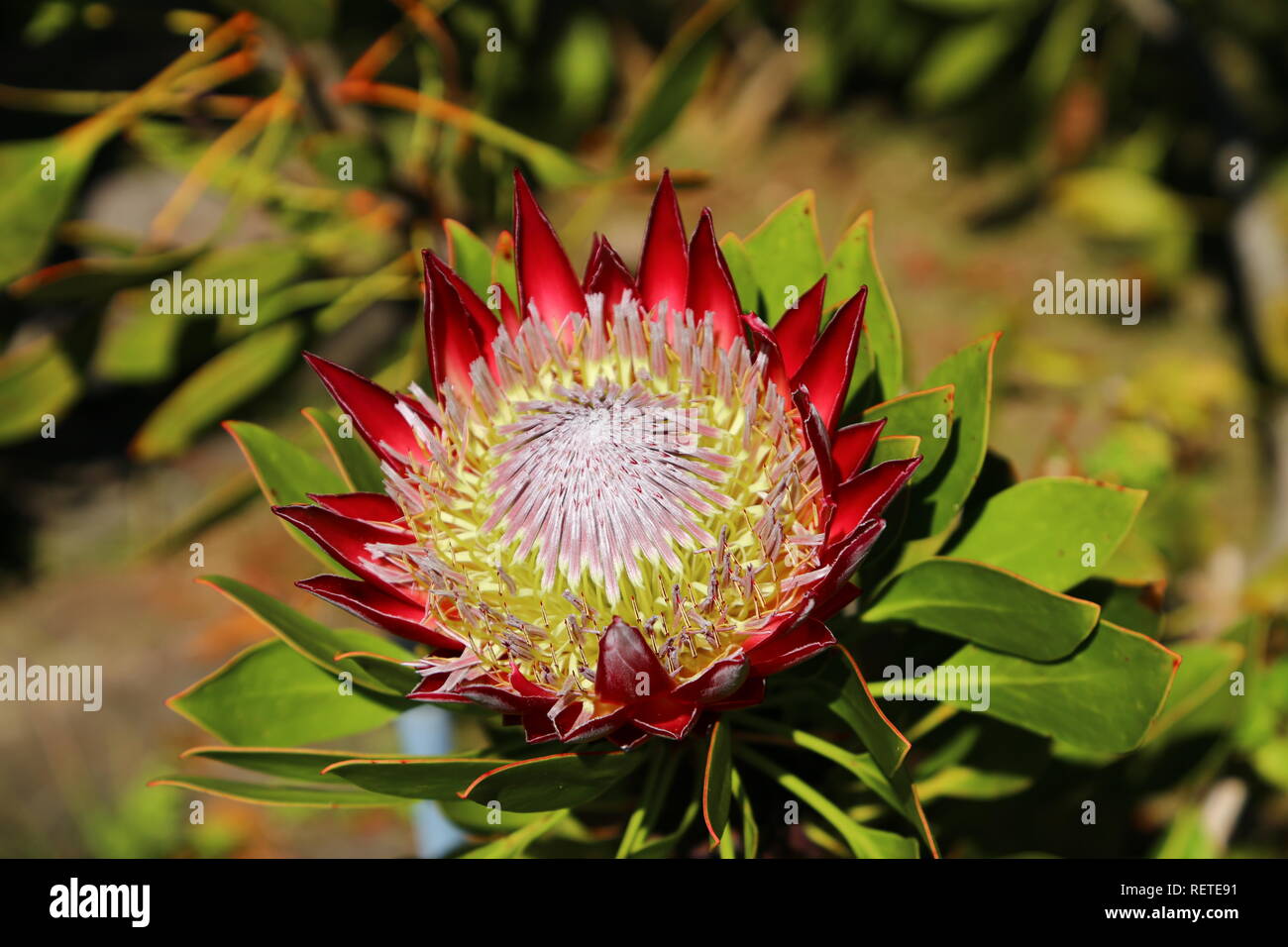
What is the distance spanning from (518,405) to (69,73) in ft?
11.2

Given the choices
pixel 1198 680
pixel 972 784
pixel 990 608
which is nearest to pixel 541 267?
pixel 990 608

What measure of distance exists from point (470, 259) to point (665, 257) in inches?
10.4

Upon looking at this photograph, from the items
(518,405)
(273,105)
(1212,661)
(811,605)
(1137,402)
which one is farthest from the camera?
(1137,402)

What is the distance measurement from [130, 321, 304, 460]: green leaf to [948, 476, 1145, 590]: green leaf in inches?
59.5

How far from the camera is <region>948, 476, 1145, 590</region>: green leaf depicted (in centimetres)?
116

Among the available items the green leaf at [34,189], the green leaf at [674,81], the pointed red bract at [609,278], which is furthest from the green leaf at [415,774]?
the green leaf at [34,189]

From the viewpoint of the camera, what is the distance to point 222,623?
372 centimetres

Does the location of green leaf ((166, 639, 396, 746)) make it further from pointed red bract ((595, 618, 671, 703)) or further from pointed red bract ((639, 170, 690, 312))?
pointed red bract ((639, 170, 690, 312))

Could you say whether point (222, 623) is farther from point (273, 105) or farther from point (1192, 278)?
point (1192, 278)

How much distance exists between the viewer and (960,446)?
3.84 ft

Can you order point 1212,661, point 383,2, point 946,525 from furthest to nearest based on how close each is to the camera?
point 383,2 < point 1212,661 < point 946,525

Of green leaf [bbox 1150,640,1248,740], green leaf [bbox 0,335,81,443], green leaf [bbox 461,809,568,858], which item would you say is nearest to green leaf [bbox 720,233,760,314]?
green leaf [bbox 461,809,568,858]

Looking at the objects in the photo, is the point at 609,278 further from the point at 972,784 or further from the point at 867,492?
the point at 972,784
